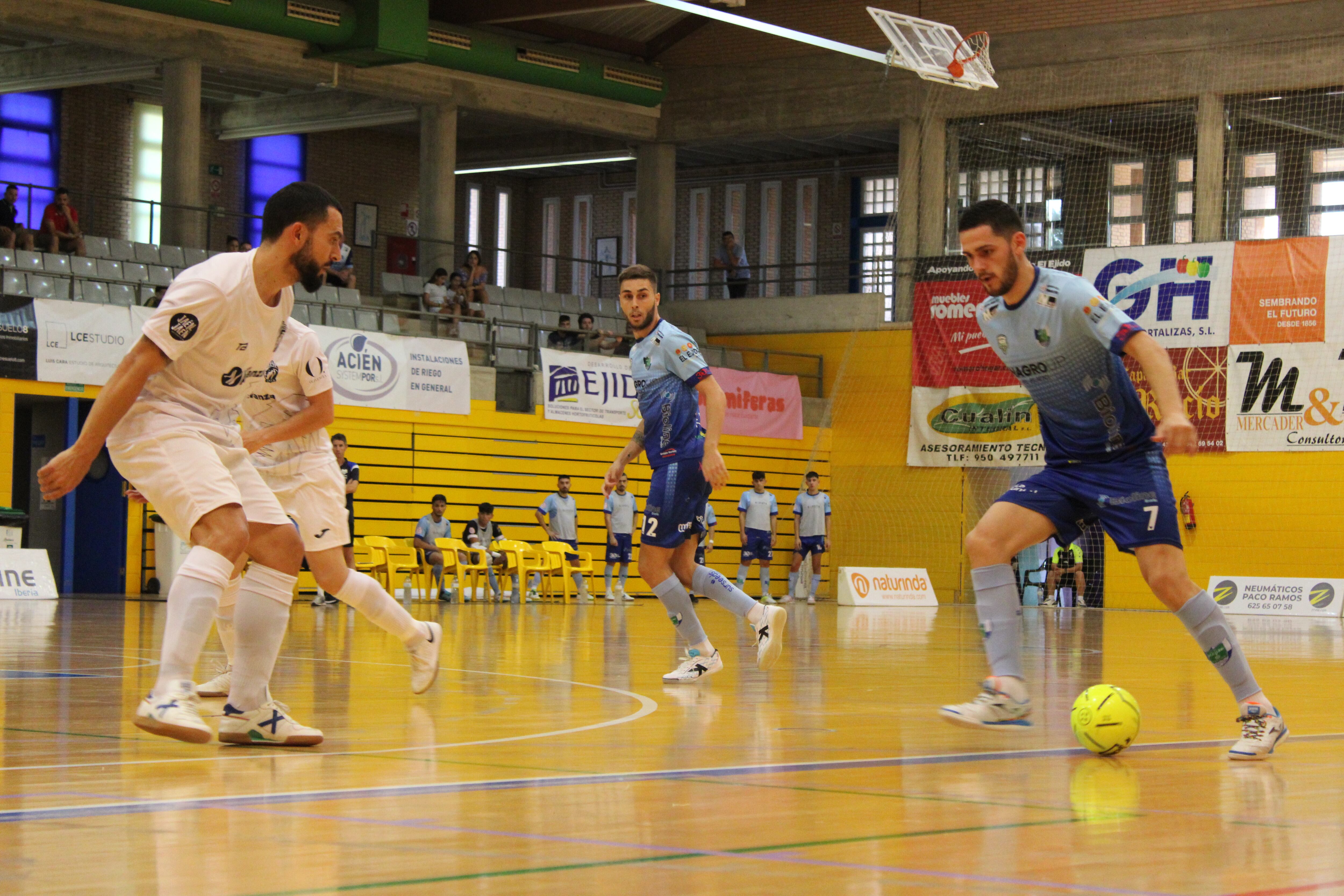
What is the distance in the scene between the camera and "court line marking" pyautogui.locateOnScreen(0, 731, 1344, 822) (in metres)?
3.61

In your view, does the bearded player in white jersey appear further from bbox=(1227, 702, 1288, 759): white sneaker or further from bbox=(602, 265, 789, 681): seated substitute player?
bbox=(1227, 702, 1288, 759): white sneaker

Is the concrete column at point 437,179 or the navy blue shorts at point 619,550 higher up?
the concrete column at point 437,179

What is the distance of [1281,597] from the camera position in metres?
22.9

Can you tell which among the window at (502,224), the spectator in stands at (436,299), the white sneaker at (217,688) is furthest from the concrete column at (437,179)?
the white sneaker at (217,688)

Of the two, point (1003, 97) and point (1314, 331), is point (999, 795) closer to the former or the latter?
point (1314, 331)

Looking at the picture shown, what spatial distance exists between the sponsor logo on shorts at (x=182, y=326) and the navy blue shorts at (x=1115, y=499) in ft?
8.94

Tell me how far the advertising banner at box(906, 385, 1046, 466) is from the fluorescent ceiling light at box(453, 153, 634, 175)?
8.08 m

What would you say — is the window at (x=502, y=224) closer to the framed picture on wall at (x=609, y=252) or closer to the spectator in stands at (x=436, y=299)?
the framed picture on wall at (x=609, y=252)

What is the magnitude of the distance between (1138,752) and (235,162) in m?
27.9

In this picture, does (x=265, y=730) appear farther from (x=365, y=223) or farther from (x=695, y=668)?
(x=365, y=223)

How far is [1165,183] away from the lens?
2838 centimetres

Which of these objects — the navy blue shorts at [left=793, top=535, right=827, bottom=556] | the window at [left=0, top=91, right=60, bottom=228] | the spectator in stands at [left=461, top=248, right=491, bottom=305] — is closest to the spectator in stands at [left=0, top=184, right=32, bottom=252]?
the window at [left=0, top=91, right=60, bottom=228]

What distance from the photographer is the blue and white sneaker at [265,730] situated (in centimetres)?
498

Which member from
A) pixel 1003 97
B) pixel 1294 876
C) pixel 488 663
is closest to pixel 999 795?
pixel 1294 876
